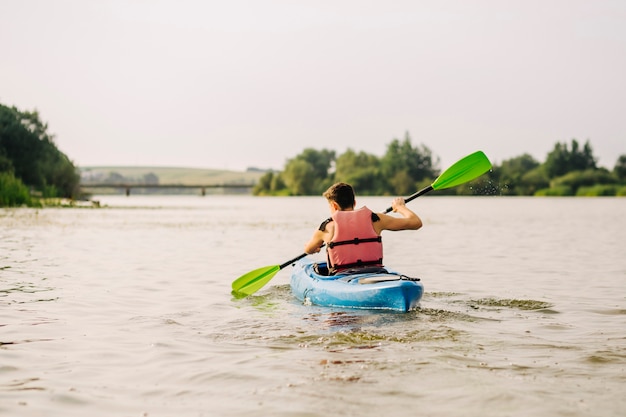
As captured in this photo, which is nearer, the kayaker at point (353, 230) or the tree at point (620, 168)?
the kayaker at point (353, 230)

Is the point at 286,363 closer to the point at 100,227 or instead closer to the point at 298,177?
the point at 100,227

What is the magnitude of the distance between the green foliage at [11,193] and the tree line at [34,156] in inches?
230

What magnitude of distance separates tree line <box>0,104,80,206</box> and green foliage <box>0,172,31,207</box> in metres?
5.85

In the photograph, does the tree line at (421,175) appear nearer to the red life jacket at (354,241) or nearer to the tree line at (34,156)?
the tree line at (34,156)

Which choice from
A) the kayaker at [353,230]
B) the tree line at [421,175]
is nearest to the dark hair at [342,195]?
the kayaker at [353,230]

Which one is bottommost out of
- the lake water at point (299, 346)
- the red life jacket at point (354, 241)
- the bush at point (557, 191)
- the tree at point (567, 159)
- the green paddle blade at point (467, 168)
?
the lake water at point (299, 346)

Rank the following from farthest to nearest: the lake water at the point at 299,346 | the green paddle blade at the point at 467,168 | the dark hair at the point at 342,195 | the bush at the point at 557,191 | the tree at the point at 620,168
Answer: the tree at the point at 620,168, the bush at the point at 557,191, the green paddle blade at the point at 467,168, the dark hair at the point at 342,195, the lake water at the point at 299,346

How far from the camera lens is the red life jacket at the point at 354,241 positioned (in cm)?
816

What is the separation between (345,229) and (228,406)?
3783 mm

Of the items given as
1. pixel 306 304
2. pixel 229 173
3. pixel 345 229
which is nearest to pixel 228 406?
pixel 345 229

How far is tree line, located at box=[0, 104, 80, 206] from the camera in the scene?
4469 centimetres

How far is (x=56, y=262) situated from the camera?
1409 cm

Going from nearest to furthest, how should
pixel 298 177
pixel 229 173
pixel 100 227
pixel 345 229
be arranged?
pixel 345 229, pixel 100 227, pixel 298 177, pixel 229 173

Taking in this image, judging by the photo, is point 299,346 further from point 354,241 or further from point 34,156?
point 34,156
